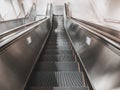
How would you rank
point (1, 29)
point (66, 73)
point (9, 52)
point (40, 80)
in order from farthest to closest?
point (1, 29) → point (66, 73) → point (40, 80) → point (9, 52)

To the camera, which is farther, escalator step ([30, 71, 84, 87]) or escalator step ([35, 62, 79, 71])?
escalator step ([35, 62, 79, 71])

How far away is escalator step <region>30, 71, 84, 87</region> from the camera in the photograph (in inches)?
75.7

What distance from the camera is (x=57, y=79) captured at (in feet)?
6.68

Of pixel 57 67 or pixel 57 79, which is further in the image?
pixel 57 67

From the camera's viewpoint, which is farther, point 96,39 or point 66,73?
point 66,73

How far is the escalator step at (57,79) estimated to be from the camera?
6.31 ft

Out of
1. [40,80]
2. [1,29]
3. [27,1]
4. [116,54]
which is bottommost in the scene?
[40,80]

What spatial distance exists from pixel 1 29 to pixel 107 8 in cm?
564

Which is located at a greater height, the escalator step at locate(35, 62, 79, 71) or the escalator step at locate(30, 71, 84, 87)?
the escalator step at locate(30, 71, 84, 87)

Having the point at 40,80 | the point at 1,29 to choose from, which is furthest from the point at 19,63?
the point at 1,29

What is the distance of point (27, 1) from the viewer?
36.5ft

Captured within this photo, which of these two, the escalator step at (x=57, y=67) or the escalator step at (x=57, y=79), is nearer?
the escalator step at (x=57, y=79)

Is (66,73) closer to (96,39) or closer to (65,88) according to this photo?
(65,88)

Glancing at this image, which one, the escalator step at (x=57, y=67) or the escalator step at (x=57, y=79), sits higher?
the escalator step at (x=57, y=79)
